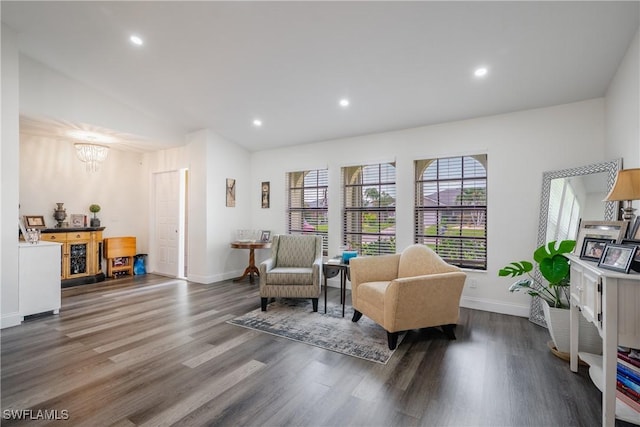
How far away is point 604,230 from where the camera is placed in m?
2.33

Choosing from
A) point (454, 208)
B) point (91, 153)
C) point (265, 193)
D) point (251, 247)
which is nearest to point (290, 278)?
point (251, 247)

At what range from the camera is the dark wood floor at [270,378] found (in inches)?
69.6

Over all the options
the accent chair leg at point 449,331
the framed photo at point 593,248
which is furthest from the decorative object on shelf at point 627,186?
the accent chair leg at point 449,331

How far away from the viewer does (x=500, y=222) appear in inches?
145

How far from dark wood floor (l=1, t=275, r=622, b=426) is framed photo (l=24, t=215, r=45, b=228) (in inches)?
92.4

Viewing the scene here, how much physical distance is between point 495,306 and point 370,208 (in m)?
2.22

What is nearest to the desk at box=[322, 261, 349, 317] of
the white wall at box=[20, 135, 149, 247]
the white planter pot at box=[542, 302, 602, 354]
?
the white planter pot at box=[542, 302, 602, 354]

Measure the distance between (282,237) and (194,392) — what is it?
101 inches

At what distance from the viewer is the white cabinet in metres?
3.32

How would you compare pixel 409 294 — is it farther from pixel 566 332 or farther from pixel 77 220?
pixel 77 220

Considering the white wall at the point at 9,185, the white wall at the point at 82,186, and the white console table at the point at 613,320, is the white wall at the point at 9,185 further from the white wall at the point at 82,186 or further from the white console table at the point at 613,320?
the white console table at the point at 613,320

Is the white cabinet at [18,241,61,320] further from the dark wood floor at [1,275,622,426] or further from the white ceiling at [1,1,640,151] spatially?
the white ceiling at [1,1,640,151]

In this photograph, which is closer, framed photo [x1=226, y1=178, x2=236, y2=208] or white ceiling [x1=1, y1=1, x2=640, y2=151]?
white ceiling [x1=1, y1=1, x2=640, y2=151]

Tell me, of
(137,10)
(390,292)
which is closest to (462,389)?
(390,292)
